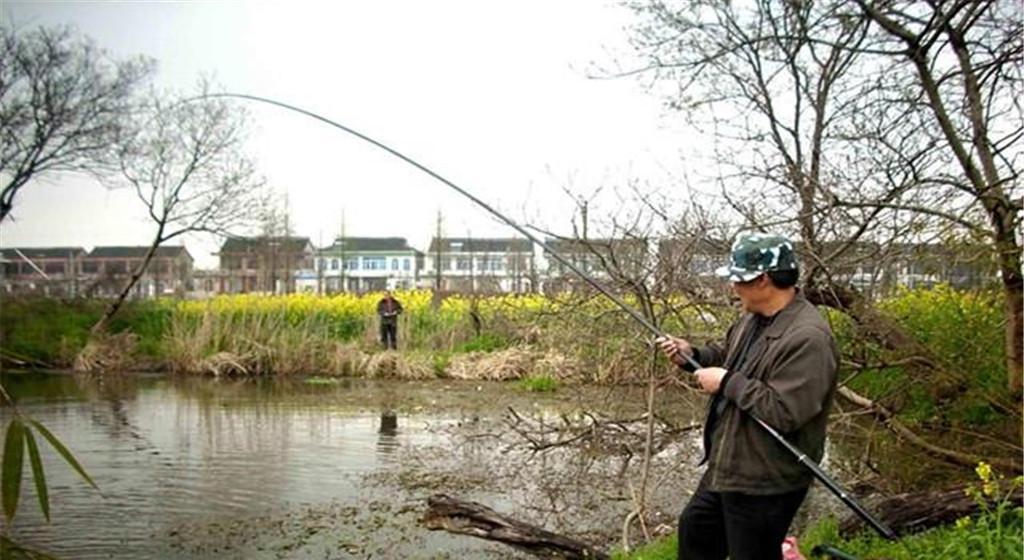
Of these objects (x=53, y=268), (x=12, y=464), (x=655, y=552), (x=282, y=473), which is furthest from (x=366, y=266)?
(x=12, y=464)

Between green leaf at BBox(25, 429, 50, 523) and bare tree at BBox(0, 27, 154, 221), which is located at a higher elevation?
bare tree at BBox(0, 27, 154, 221)

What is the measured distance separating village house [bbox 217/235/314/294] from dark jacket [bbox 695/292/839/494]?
1908 centimetres

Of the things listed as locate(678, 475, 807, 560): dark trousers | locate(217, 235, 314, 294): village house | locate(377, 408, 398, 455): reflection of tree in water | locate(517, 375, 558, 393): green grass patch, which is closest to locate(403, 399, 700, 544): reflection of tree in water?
locate(377, 408, 398, 455): reflection of tree in water


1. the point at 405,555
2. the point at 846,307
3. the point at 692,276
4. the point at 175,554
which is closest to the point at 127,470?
the point at 175,554

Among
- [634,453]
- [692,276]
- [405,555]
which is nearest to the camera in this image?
[405,555]

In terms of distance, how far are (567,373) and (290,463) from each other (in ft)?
8.41

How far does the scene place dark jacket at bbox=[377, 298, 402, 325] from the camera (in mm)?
17406

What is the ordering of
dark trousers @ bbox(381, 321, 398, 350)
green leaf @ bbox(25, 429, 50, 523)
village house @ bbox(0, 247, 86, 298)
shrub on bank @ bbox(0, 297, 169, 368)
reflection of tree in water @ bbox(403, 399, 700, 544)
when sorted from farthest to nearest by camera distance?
dark trousers @ bbox(381, 321, 398, 350) < reflection of tree in water @ bbox(403, 399, 700, 544) < village house @ bbox(0, 247, 86, 298) < shrub on bank @ bbox(0, 297, 169, 368) < green leaf @ bbox(25, 429, 50, 523)

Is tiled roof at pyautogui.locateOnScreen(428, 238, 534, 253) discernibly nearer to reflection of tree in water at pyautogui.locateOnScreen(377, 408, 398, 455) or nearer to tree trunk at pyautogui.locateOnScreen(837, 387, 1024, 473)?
reflection of tree in water at pyautogui.locateOnScreen(377, 408, 398, 455)

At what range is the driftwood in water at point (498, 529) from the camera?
5.02 metres

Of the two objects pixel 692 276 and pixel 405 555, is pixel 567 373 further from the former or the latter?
pixel 405 555

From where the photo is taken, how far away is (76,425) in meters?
10.2

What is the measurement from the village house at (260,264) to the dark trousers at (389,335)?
4.72 metres

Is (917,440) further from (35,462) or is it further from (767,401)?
(35,462)
